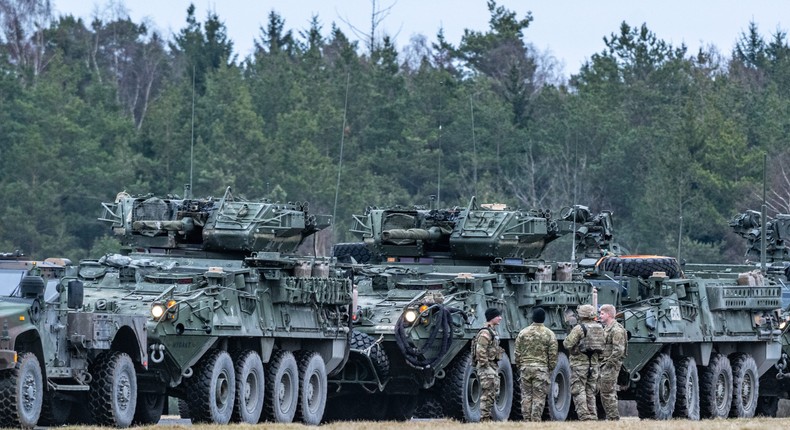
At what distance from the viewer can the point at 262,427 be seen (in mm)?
22797

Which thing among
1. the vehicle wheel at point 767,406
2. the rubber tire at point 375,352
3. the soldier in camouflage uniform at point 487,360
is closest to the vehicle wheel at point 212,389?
the rubber tire at point 375,352

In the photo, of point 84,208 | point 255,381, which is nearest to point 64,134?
point 84,208

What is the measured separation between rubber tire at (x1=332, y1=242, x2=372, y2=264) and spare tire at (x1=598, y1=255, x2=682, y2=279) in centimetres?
375

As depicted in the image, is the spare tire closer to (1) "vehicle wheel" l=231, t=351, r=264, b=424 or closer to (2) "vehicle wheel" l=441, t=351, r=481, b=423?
(2) "vehicle wheel" l=441, t=351, r=481, b=423

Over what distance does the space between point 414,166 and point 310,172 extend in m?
5.22

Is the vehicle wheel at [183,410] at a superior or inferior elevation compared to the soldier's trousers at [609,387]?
inferior

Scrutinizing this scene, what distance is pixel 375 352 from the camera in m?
27.2

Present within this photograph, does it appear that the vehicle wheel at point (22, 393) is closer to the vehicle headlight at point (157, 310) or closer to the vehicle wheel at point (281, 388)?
the vehicle headlight at point (157, 310)

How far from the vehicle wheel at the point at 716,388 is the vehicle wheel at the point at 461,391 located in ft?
17.3

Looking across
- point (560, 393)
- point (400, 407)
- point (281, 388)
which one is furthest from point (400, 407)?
point (281, 388)

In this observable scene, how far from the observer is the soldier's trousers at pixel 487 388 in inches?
1000

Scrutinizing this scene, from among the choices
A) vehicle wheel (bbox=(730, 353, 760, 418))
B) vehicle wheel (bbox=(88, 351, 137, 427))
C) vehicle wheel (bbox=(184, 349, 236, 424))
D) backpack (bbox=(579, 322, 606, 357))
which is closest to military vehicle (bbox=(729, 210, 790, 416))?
vehicle wheel (bbox=(730, 353, 760, 418))

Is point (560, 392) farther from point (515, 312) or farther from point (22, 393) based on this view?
point (22, 393)

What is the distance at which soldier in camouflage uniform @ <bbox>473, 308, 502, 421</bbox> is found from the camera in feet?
82.9
